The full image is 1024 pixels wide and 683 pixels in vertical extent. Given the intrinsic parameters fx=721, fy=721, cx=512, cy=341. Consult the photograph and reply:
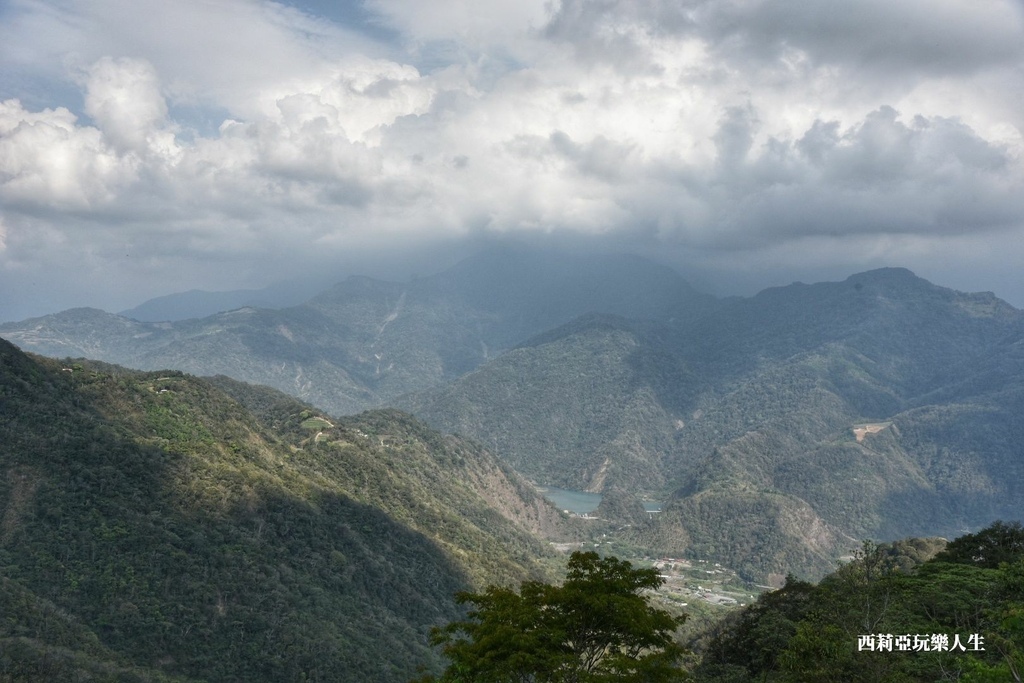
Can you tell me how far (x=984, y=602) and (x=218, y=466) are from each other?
115749 millimetres

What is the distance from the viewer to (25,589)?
8950cm

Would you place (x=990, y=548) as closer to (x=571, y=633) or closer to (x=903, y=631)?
(x=903, y=631)

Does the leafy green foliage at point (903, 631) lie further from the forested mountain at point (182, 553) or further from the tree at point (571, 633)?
the forested mountain at point (182, 553)

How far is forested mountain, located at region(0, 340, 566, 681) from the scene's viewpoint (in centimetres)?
9219

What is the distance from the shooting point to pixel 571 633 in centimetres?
4044

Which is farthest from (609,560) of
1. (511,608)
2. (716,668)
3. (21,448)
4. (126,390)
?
(126,390)

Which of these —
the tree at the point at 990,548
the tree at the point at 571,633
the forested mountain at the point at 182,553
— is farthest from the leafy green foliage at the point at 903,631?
the forested mountain at the point at 182,553

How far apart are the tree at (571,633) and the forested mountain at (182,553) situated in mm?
59289

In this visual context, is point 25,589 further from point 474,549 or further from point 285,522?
point 474,549

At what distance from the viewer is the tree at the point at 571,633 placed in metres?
36.1

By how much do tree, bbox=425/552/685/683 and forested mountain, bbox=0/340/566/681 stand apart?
5929 cm

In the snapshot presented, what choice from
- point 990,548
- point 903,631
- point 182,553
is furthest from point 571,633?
point 182,553

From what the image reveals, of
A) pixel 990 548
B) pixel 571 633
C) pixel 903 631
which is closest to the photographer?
pixel 571 633

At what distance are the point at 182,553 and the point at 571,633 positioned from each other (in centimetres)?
8449
